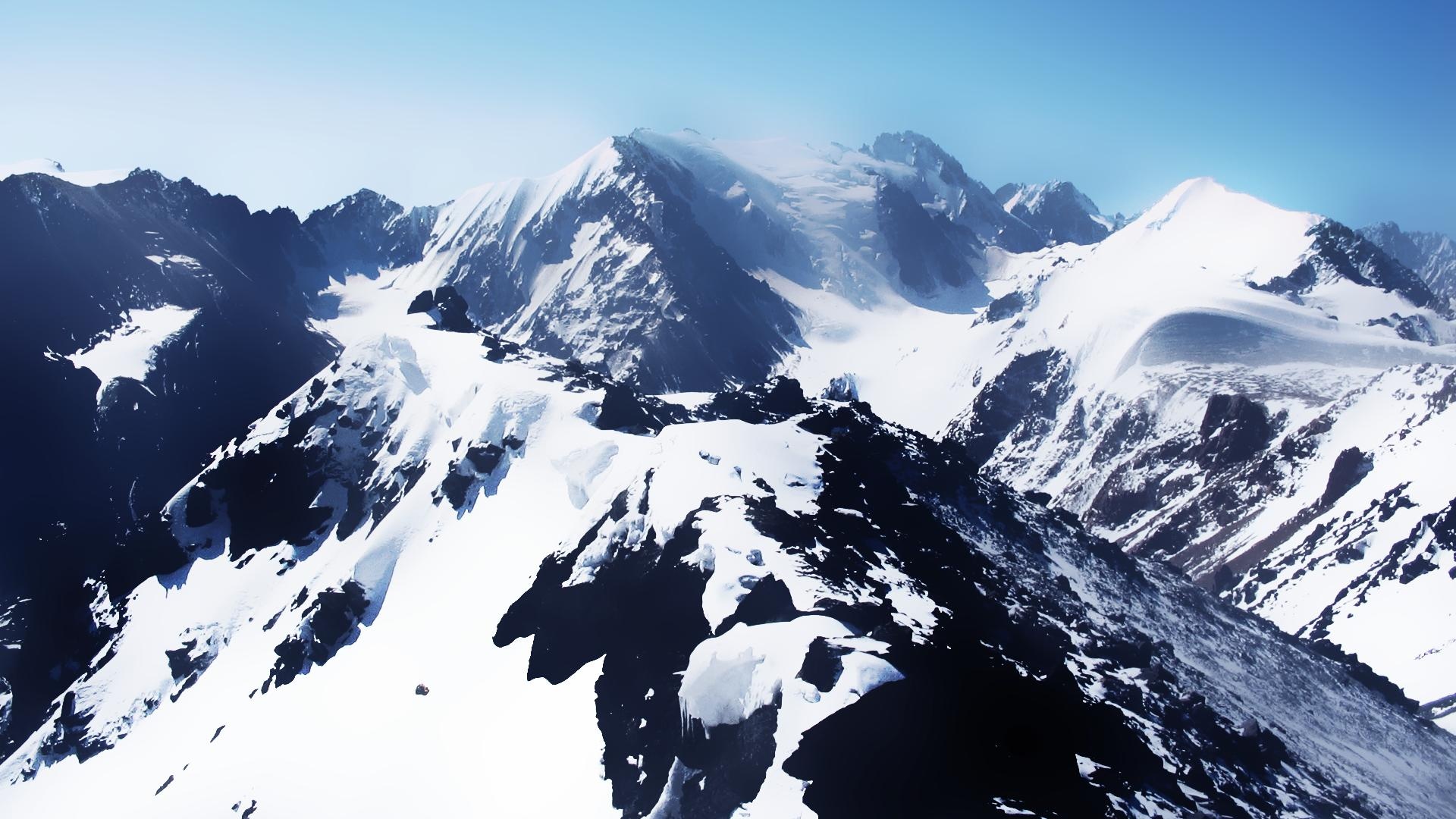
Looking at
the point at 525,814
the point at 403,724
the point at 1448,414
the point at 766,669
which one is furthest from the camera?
the point at 1448,414

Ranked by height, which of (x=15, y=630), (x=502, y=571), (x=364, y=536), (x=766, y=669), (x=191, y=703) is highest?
(x=766, y=669)

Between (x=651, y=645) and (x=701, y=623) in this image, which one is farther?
(x=651, y=645)

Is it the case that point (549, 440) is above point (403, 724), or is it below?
above

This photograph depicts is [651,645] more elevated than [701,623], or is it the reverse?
[701,623]

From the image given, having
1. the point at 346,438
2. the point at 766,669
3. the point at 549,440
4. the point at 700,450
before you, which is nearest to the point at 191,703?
the point at 346,438

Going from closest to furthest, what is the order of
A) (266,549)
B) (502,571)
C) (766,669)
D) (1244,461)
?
1. (766,669)
2. (502,571)
3. (266,549)
4. (1244,461)

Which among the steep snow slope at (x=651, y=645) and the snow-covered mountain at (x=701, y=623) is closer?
the steep snow slope at (x=651, y=645)

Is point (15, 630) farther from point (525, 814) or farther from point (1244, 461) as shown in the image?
point (1244, 461)

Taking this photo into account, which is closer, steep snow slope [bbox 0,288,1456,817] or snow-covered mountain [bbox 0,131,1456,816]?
steep snow slope [bbox 0,288,1456,817]
